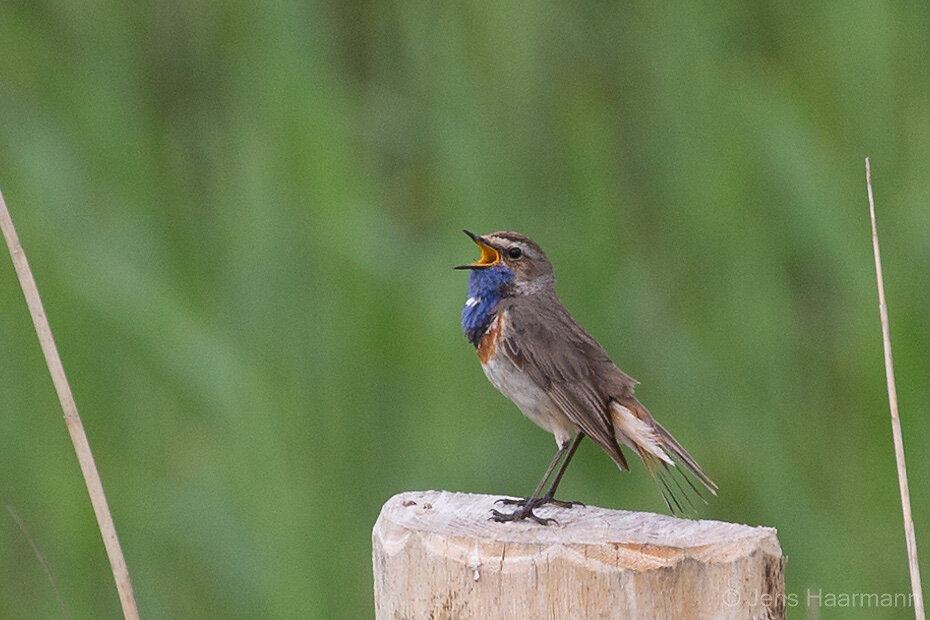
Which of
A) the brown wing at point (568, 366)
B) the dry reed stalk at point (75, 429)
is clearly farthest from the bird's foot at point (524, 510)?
the dry reed stalk at point (75, 429)

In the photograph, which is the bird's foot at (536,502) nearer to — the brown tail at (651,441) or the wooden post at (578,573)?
the brown tail at (651,441)

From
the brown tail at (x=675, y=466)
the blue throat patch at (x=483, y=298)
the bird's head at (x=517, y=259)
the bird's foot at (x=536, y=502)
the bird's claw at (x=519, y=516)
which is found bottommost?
the bird's claw at (x=519, y=516)

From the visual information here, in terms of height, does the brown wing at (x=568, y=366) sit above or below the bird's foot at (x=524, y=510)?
above

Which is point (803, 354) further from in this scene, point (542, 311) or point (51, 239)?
point (51, 239)

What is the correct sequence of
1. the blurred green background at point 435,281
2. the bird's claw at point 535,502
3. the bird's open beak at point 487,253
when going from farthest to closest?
the blurred green background at point 435,281
the bird's open beak at point 487,253
the bird's claw at point 535,502

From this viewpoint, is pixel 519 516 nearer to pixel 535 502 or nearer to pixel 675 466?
pixel 535 502

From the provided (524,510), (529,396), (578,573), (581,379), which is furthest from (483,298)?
(578,573)

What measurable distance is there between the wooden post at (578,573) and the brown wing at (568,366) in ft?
1.98

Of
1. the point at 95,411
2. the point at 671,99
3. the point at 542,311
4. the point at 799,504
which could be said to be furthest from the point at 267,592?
the point at 671,99

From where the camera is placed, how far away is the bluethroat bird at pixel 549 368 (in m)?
3.10

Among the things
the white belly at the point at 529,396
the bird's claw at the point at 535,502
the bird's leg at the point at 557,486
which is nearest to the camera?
the bird's claw at the point at 535,502

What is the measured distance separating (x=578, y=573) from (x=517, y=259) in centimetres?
114

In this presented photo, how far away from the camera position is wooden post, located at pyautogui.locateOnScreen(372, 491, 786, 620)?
2338 millimetres

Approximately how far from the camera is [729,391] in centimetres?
396
